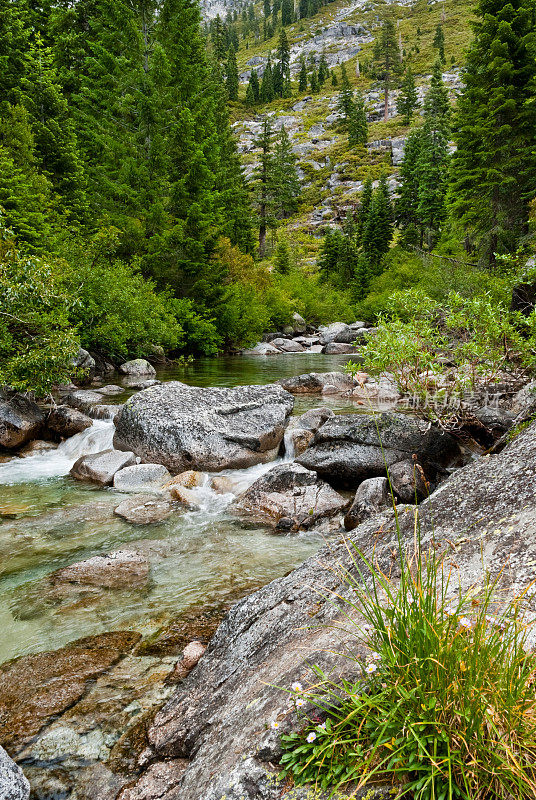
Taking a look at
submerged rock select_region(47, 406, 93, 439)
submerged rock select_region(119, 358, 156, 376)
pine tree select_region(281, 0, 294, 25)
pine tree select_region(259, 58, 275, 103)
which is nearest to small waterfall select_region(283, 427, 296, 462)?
submerged rock select_region(47, 406, 93, 439)

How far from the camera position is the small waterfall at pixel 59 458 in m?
9.05

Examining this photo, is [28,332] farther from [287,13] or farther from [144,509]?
[287,13]

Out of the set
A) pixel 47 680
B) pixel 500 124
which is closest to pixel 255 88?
pixel 500 124

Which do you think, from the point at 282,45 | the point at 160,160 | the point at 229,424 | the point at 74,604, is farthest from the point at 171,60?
the point at 282,45

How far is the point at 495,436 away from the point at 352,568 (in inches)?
237

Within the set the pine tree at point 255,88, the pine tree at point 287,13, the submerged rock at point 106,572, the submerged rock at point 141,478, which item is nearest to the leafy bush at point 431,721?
the submerged rock at point 106,572

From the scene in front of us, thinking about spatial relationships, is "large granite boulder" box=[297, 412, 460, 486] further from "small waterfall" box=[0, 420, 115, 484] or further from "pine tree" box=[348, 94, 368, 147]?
"pine tree" box=[348, 94, 368, 147]

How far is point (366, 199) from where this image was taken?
5922cm

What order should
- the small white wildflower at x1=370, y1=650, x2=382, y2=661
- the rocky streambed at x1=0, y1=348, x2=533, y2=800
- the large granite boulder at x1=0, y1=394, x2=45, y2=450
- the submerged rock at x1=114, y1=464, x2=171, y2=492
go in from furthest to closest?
the large granite boulder at x1=0, y1=394, x2=45, y2=450, the submerged rock at x1=114, y1=464, x2=171, y2=492, the rocky streambed at x1=0, y1=348, x2=533, y2=800, the small white wildflower at x1=370, y1=650, x2=382, y2=661

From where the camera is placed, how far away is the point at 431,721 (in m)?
1.44

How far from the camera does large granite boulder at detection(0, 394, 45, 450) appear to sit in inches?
398

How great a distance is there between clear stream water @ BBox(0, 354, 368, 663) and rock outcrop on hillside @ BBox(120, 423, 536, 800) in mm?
1473

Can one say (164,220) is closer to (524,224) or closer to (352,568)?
(524,224)

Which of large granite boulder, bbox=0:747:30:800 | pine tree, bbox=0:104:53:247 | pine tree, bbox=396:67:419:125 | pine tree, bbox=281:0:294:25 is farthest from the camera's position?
pine tree, bbox=281:0:294:25
